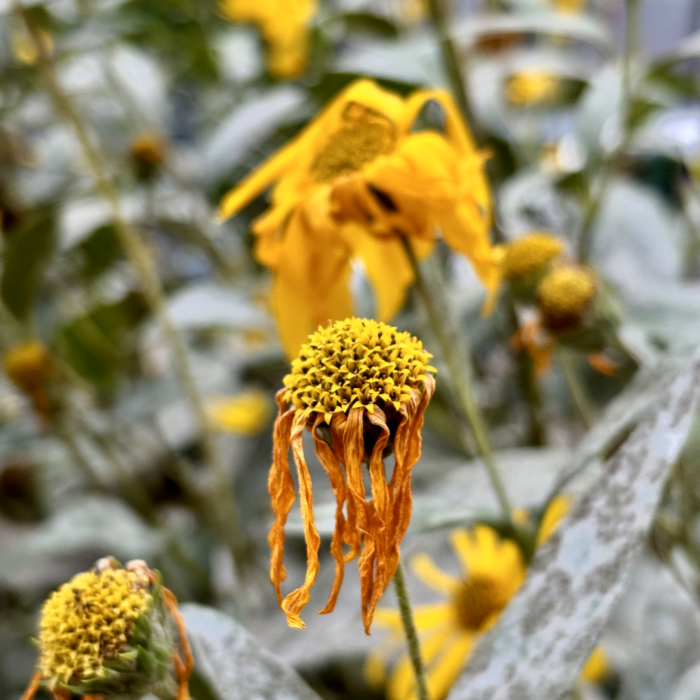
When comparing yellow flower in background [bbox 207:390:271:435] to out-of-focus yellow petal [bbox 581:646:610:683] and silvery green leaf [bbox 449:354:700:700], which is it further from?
silvery green leaf [bbox 449:354:700:700]

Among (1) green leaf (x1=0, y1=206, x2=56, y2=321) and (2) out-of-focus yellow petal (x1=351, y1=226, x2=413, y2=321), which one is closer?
(2) out-of-focus yellow petal (x1=351, y1=226, x2=413, y2=321)

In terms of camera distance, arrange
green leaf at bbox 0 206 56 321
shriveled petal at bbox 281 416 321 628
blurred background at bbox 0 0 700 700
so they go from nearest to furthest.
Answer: shriveled petal at bbox 281 416 321 628 → blurred background at bbox 0 0 700 700 → green leaf at bbox 0 206 56 321

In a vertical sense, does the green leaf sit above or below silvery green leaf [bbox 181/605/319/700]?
above

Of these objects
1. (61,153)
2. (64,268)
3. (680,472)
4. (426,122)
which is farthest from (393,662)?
(61,153)

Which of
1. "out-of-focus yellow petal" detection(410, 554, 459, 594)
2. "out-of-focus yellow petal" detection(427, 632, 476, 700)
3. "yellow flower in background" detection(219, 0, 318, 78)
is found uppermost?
"yellow flower in background" detection(219, 0, 318, 78)

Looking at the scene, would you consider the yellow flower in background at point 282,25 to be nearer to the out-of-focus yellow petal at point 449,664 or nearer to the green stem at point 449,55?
the green stem at point 449,55

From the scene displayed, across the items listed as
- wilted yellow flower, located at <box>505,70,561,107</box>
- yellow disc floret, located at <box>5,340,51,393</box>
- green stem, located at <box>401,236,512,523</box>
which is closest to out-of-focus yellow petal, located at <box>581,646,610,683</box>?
green stem, located at <box>401,236,512,523</box>

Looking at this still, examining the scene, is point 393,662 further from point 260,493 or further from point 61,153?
point 61,153

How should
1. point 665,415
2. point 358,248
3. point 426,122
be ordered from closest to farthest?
point 665,415 → point 358,248 → point 426,122
